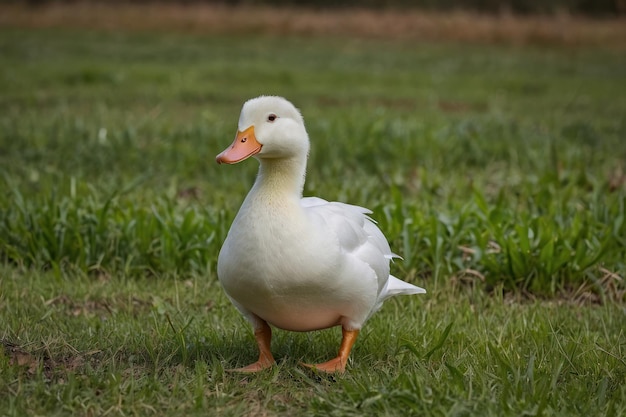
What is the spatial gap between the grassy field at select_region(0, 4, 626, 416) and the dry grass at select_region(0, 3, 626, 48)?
10454mm

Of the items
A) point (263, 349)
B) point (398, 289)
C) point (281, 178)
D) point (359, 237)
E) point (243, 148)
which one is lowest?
point (263, 349)

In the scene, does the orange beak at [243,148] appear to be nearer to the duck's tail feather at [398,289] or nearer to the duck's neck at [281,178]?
the duck's neck at [281,178]

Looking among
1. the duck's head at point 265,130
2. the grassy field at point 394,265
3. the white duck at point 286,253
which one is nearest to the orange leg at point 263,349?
the white duck at point 286,253

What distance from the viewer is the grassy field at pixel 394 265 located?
129 inches

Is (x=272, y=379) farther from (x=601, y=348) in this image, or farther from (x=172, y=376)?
(x=601, y=348)

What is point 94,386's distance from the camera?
10.7 feet

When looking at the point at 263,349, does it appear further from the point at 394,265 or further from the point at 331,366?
the point at 394,265

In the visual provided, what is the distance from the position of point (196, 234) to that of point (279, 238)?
210cm

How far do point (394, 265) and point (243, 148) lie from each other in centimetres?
206

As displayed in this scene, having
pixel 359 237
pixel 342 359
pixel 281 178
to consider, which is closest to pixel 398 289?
pixel 359 237

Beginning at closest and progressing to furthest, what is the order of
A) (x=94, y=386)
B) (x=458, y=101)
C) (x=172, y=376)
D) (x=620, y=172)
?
(x=94, y=386) → (x=172, y=376) → (x=620, y=172) → (x=458, y=101)

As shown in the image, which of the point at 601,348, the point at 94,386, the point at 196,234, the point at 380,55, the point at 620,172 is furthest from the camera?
the point at 380,55

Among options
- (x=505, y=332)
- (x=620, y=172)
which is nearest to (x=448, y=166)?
(x=620, y=172)

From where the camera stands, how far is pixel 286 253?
333 centimetres
